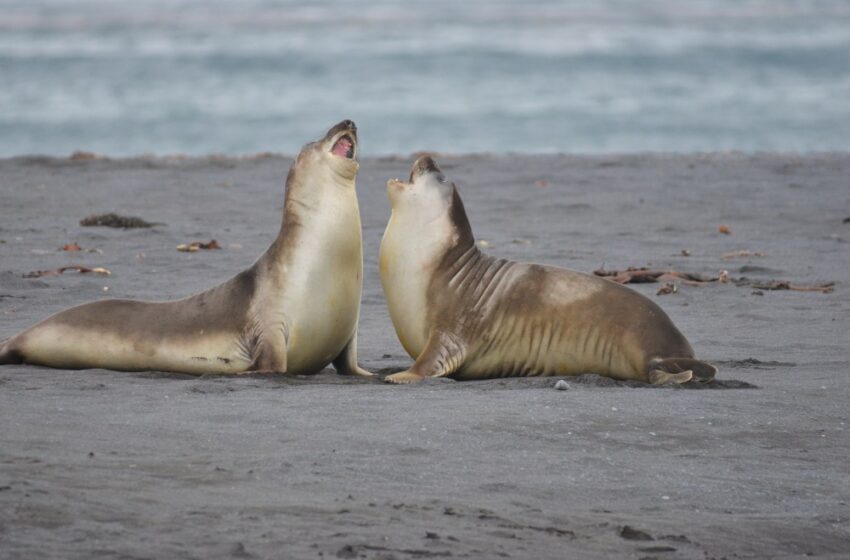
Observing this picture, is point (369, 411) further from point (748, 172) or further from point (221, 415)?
point (748, 172)

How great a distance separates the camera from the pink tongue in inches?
312

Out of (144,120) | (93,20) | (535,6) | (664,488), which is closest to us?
(664,488)

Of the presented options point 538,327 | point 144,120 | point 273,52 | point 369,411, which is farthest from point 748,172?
point 273,52

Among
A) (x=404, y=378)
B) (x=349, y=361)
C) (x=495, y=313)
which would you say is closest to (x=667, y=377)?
(x=495, y=313)

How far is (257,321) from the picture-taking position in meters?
7.56

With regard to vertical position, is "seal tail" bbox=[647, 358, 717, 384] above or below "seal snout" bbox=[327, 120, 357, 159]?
below

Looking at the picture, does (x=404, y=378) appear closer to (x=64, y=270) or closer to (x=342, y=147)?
(x=342, y=147)

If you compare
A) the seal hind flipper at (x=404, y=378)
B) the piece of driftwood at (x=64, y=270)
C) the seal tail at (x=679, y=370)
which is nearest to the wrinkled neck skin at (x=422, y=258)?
the seal hind flipper at (x=404, y=378)

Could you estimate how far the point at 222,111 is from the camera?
111 feet

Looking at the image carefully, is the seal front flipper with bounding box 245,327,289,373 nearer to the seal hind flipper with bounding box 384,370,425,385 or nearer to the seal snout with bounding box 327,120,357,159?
the seal hind flipper with bounding box 384,370,425,385

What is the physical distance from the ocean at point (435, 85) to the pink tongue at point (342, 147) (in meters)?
16.8

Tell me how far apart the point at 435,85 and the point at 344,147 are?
109ft

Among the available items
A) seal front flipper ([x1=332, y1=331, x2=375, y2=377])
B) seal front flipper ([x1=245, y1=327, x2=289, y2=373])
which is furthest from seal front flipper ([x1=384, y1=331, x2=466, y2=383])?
seal front flipper ([x1=245, y1=327, x2=289, y2=373])

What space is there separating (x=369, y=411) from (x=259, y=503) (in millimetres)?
1550
